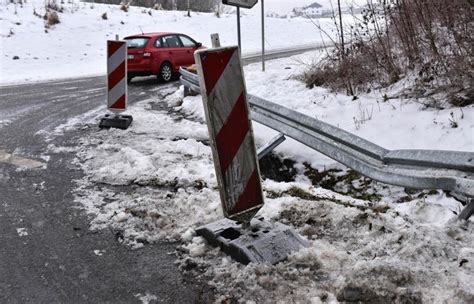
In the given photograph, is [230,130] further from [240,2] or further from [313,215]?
[240,2]

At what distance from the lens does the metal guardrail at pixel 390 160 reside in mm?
3426

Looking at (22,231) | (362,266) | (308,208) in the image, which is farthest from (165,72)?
(362,266)

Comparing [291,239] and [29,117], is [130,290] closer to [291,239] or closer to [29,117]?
[291,239]

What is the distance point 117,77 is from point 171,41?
25.5 ft

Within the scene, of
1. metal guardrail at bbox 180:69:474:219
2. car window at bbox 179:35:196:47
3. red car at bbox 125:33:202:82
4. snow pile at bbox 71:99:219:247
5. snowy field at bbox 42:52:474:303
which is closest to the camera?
snowy field at bbox 42:52:474:303

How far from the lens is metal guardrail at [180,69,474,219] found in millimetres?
3426

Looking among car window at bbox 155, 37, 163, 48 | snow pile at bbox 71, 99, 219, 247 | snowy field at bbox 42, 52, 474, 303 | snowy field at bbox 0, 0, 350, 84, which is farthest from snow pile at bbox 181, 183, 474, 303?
car window at bbox 155, 37, 163, 48

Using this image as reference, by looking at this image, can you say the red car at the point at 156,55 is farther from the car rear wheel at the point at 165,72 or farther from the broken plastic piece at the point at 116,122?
the broken plastic piece at the point at 116,122

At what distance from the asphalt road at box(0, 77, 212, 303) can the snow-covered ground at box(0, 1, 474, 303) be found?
14 cm

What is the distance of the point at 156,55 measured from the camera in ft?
47.3

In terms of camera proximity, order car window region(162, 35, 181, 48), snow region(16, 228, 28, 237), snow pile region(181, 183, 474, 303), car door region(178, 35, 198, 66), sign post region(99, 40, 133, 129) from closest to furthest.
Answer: snow pile region(181, 183, 474, 303), snow region(16, 228, 28, 237), sign post region(99, 40, 133, 129), car window region(162, 35, 181, 48), car door region(178, 35, 198, 66)

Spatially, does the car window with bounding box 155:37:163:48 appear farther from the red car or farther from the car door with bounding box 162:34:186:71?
the car door with bounding box 162:34:186:71

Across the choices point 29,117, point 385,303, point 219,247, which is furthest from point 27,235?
point 29,117

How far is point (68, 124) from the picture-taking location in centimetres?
845
